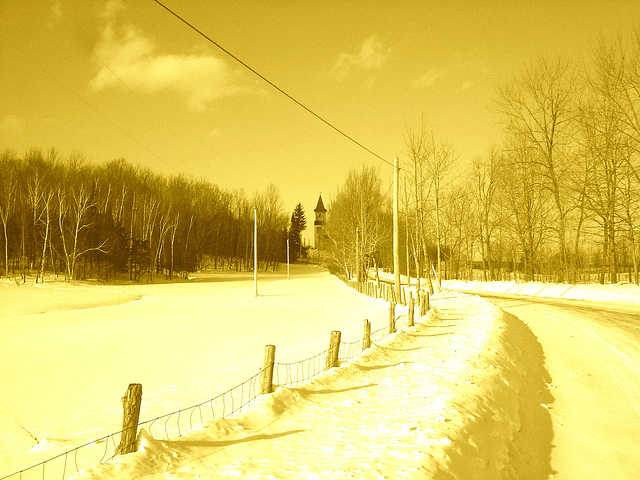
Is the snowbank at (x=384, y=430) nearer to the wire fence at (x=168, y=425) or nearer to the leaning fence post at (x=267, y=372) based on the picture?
the leaning fence post at (x=267, y=372)

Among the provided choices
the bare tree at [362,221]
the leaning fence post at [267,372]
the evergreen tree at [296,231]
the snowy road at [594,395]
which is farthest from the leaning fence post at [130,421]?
the evergreen tree at [296,231]

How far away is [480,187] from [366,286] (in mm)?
20092

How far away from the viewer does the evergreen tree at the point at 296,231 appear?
11325 centimetres

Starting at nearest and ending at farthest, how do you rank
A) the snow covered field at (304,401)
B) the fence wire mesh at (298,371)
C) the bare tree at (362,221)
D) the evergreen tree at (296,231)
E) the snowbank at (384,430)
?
the snowbank at (384,430) < the snow covered field at (304,401) < the fence wire mesh at (298,371) < the bare tree at (362,221) < the evergreen tree at (296,231)

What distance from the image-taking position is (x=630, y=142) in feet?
80.5

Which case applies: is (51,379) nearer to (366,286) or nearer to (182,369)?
(182,369)

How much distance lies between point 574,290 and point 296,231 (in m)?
101

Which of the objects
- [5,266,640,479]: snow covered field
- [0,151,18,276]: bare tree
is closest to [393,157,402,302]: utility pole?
[5,266,640,479]: snow covered field

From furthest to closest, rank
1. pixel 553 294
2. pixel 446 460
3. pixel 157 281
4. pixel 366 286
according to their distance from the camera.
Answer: pixel 157 281, pixel 366 286, pixel 553 294, pixel 446 460

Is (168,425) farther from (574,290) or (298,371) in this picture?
(574,290)

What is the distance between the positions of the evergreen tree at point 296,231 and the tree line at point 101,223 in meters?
25.1

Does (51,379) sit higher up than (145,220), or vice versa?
(145,220)

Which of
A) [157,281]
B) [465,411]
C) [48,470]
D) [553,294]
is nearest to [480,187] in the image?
[553,294]

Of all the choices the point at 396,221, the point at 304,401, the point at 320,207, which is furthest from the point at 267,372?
the point at 320,207
